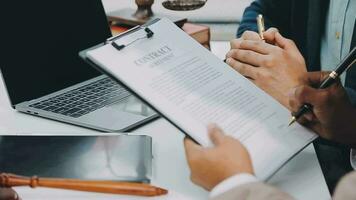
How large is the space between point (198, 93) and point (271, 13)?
25.8 inches

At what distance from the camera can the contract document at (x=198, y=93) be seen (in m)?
0.71

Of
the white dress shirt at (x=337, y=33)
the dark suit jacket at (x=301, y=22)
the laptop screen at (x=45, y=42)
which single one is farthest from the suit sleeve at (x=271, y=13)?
the laptop screen at (x=45, y=42)

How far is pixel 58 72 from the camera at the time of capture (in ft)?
3.55

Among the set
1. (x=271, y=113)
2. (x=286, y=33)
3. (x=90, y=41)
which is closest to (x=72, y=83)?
(x=90, y=41)

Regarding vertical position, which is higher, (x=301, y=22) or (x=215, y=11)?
(x=301, y=22)

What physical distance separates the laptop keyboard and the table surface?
0.12ft

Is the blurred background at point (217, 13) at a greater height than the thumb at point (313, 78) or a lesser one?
lesser

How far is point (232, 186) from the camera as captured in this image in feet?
2.05

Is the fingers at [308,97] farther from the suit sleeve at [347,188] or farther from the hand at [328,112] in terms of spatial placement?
the suit sleeve at [347,188]

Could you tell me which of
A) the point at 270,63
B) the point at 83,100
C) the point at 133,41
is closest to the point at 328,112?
the point at 270,63

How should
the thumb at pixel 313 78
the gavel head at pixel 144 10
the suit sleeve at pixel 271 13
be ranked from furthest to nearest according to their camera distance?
the gavel head at pixel 144 10, the suit sleeve at pixel 271 13, the thumb at pixel 313 78

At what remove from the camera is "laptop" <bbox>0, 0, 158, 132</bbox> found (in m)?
0.95

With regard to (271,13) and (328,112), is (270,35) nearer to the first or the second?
(328,112)

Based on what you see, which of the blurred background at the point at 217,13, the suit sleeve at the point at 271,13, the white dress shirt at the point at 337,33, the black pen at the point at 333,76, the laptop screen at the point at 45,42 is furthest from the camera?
the blurred background at the point at 217,13
